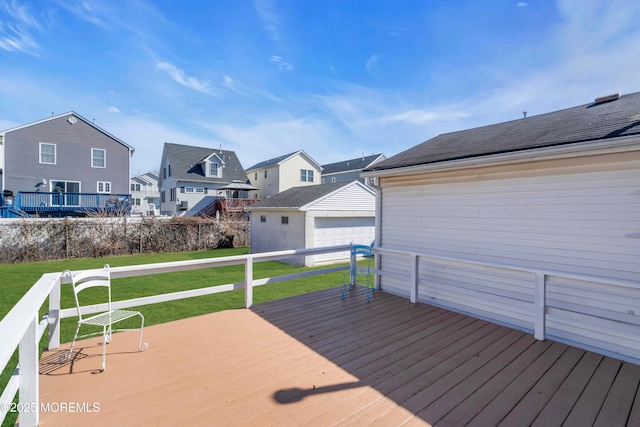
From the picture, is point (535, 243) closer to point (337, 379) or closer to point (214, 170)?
point (337, 379)

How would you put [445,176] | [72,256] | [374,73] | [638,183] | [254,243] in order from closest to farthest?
[638,183], [445,176], [374,73], [72,256], [254,243]

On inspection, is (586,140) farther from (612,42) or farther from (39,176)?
(39,176)

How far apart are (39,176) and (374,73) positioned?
69.1ft

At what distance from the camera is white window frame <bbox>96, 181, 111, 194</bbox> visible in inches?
803

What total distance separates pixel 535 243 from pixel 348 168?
3031 cm

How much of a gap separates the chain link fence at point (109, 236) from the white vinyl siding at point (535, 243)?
43.3 feet

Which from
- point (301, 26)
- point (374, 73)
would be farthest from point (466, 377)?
point (374, 73)

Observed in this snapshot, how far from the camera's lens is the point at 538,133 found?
4.65m

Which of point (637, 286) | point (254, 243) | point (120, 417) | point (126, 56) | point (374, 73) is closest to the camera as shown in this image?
point (120, 417)

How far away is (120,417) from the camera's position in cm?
234

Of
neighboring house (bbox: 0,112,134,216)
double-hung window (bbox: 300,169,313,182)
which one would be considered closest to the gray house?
neighboring house (bbox: 0,112,134,216)

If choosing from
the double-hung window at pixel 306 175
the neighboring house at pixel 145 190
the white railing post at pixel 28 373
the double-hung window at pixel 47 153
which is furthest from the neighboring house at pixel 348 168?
the white railing post at pixel 28 373

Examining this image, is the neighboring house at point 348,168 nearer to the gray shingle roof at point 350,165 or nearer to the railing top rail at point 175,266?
the gray shingle roof at point 350,165

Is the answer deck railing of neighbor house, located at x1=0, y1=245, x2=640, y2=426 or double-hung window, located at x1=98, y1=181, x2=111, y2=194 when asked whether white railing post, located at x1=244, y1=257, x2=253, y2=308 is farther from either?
double-hung window, located at x1=98, y1=181, x2=111, y2=194
